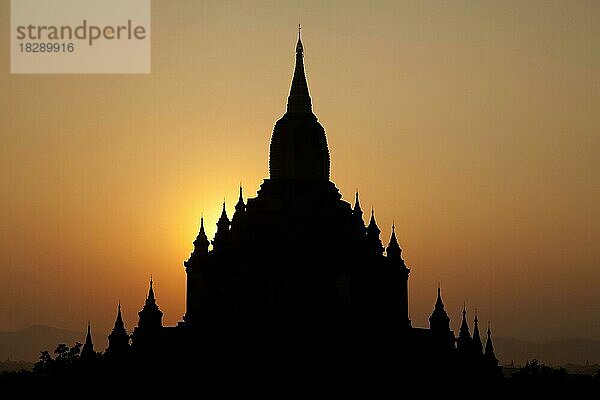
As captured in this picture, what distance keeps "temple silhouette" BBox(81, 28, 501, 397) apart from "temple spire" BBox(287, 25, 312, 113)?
86mm

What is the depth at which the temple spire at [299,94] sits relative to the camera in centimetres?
10000

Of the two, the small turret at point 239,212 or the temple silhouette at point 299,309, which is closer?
the temple silhouette at point 299,309

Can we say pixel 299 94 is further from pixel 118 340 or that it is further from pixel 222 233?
pixel 118 340

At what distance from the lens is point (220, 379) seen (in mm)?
86875

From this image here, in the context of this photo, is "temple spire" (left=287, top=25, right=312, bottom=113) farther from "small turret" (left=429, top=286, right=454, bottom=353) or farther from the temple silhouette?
"small turret" (left=429, top=286, right=454, bottom=353)

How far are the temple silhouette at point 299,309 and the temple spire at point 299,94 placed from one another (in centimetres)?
9

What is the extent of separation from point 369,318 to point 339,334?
3.98m

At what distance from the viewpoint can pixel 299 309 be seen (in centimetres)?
9294

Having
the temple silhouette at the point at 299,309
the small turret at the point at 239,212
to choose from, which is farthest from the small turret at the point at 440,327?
the small turret at the point at 239,212

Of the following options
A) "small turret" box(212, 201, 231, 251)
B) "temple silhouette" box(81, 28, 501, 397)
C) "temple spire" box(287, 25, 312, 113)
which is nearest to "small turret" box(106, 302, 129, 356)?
"temple silhouette" box(81, 28, 501, 397)

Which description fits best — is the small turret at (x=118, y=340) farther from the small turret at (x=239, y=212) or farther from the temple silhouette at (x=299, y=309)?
the small turret at (x=239, y=212)

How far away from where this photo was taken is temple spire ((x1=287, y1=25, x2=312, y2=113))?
10000cm

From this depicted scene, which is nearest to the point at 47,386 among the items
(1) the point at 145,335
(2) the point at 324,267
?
(1) the point at 145,335

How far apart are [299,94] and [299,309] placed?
14664 millimetres
